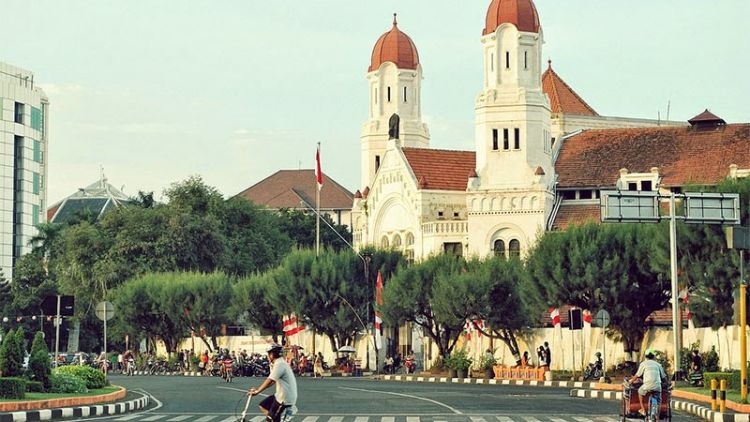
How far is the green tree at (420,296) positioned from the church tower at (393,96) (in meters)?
33.1

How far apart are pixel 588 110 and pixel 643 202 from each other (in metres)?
60.6

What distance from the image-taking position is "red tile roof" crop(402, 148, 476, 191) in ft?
320

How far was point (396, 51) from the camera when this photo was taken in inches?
4134

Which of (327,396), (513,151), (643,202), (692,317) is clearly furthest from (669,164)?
(327,396)

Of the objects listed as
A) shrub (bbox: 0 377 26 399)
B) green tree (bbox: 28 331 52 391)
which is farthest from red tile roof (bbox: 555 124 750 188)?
shrub (bbox: 0 377 26 399)

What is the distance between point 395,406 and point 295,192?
436ft

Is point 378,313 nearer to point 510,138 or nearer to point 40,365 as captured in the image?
point 510,138

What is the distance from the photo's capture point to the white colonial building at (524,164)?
88688mm

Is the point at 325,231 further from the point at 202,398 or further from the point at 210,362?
the point at 202,398

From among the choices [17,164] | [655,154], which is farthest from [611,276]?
[17,164]

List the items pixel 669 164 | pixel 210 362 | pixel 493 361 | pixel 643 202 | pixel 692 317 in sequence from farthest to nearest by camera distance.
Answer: pixel 669 164 < pixel 210 362 < pixel 493 361 < pixel 692 317 < pixel 643 202

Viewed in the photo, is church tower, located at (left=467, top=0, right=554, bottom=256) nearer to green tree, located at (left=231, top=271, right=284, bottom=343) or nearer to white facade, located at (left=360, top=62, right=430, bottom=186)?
green tree, located at (left=231, top=271, right=284, bottom=343)

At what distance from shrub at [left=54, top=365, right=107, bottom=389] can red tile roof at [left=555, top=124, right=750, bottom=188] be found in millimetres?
51477

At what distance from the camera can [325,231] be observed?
448ft
